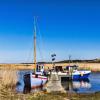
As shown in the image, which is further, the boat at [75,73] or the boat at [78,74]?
the boat at [78,74]

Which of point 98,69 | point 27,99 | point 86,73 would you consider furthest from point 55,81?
point 98,69

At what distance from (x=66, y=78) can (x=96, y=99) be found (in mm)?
46787

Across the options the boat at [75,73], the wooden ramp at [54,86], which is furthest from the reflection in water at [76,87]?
the boat at [75,73]

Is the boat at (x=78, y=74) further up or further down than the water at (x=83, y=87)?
further up

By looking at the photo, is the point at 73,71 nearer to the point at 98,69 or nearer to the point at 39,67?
the point at 39,67

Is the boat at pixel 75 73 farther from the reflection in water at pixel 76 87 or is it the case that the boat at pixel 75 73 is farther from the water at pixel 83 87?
the reflection in water at pixel 76 87

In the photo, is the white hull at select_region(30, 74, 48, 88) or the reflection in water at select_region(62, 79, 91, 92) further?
the white hull at select_region(30, 74, 48, 88)

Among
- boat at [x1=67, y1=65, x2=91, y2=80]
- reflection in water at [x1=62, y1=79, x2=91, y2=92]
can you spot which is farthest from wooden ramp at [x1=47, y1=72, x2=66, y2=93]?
boat at [x1=67, y1=65, x2=91, y2=80]

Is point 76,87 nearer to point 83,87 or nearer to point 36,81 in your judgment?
point 83,87

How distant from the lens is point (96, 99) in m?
24.0

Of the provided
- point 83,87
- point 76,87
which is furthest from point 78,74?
point 83,87

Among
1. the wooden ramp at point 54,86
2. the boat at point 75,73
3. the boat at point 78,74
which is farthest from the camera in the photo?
the boat at point 78,74

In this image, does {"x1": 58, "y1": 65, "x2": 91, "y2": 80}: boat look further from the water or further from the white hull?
the white hull

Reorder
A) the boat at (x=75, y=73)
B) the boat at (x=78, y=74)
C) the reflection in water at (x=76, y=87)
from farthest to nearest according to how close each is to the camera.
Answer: the boat at (x=78, y=74) → the boat at (x=75, y=73) → the reflection in water at (x=76, y=87)
